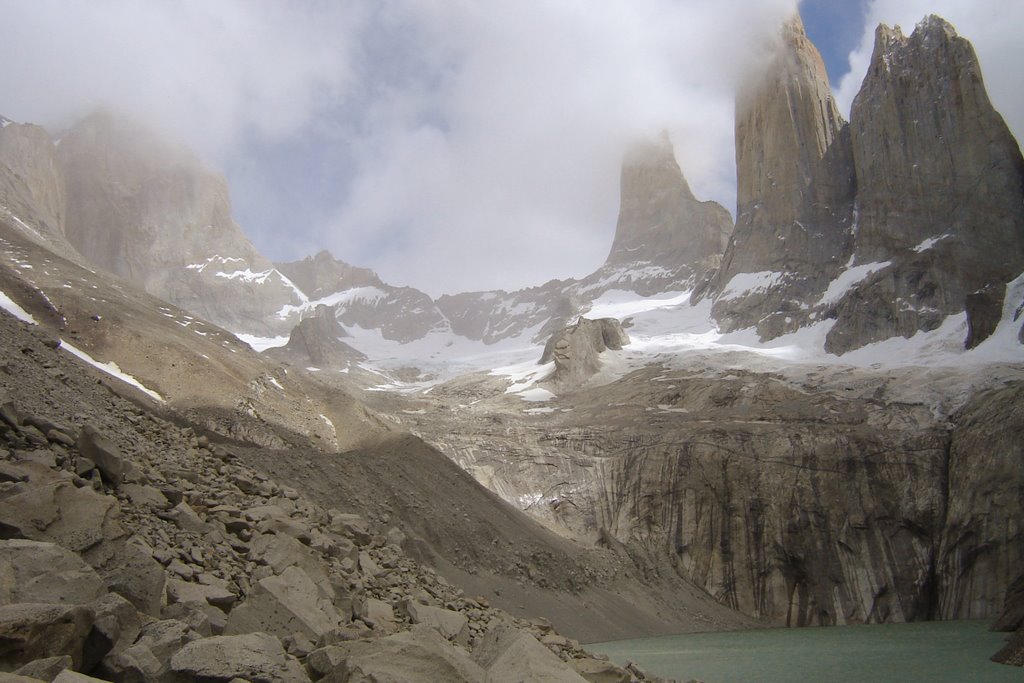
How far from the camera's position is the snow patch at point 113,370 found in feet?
117

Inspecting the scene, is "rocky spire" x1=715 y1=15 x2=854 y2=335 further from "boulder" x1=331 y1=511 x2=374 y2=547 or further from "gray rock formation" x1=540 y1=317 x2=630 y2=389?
"boulder" x1=331 y1=511 x2=374 y2=547

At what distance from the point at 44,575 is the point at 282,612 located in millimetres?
2821

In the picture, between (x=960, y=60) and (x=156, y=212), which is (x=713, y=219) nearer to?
(x=960, y=60)

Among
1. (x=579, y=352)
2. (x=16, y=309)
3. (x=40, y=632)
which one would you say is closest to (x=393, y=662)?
(x=40, y=632)

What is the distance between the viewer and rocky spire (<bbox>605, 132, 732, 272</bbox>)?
157 metres

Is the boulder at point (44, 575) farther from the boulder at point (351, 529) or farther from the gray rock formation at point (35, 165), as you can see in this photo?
the gray rock formation at point (35, 165)

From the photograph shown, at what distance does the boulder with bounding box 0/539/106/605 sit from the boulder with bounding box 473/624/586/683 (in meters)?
4.23

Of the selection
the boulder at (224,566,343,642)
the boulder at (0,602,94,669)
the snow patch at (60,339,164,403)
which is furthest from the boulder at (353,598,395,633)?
the snow patch at (60,339,164,403)

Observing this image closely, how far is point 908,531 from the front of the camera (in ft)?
153

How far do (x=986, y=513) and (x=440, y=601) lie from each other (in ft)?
125

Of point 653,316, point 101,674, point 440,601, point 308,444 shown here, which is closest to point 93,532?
point 101,674

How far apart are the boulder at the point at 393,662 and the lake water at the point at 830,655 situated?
14.8 m

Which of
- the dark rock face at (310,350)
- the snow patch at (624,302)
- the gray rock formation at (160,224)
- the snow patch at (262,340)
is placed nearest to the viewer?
the snow patch at (624,302)

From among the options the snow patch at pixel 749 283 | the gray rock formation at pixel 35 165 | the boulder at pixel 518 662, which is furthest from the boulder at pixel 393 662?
the snow patch at pixel 749 283
